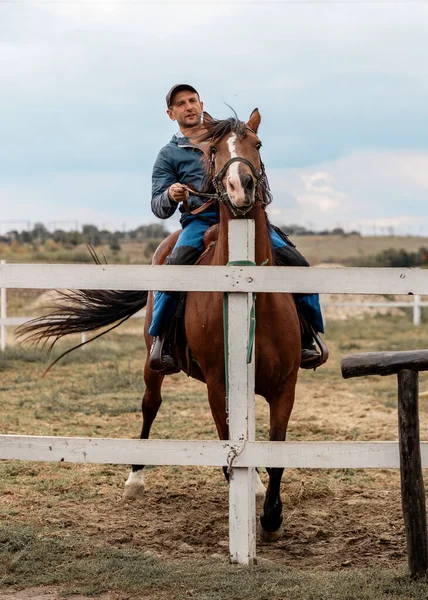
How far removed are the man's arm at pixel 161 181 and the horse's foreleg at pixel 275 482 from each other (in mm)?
1664

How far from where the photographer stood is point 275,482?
5.25m

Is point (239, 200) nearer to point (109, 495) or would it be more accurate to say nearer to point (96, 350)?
point (109, 495)

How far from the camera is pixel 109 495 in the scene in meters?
6.53

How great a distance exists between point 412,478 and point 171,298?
2.38m

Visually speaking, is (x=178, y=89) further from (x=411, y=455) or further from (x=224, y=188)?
(x=411, y=455)

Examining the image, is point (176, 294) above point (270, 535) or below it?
above

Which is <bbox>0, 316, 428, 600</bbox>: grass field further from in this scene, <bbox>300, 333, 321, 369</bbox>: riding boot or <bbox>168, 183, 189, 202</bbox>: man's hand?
<bbox>168, 183, 189, 202</bbox>: man's hand

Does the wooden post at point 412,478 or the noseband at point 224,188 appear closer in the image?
the wooden post at point 412,478

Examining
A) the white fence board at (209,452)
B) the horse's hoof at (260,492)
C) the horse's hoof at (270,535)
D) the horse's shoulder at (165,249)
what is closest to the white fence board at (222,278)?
the white fence board at (209,452)

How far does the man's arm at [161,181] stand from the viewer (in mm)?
6117

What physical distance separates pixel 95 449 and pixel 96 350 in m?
12.5

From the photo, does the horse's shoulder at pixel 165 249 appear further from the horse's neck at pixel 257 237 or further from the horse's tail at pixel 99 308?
the horse's neck at pixel 257 237

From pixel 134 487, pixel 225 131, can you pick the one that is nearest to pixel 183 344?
pixel 134 487

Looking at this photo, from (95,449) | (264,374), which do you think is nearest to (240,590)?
(95,449)
